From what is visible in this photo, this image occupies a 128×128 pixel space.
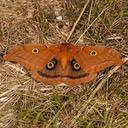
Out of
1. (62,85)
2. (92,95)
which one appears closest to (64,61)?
(62,85)

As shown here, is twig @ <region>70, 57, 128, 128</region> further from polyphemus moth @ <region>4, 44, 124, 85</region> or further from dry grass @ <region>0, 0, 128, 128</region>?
polyphemus moth @ <region>4, 44, 124, 85</region>

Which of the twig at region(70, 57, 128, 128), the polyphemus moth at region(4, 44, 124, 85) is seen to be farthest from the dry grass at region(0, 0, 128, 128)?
the polyphemus moth at region(4, 44, 124, 85)

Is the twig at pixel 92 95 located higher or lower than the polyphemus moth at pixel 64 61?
lower

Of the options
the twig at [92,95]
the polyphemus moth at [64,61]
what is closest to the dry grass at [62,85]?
the twig at [92,95]

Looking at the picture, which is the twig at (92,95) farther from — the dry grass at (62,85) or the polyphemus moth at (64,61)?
the polyphemus moth at (64,61)

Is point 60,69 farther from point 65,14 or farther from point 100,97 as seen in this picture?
point 65,14
